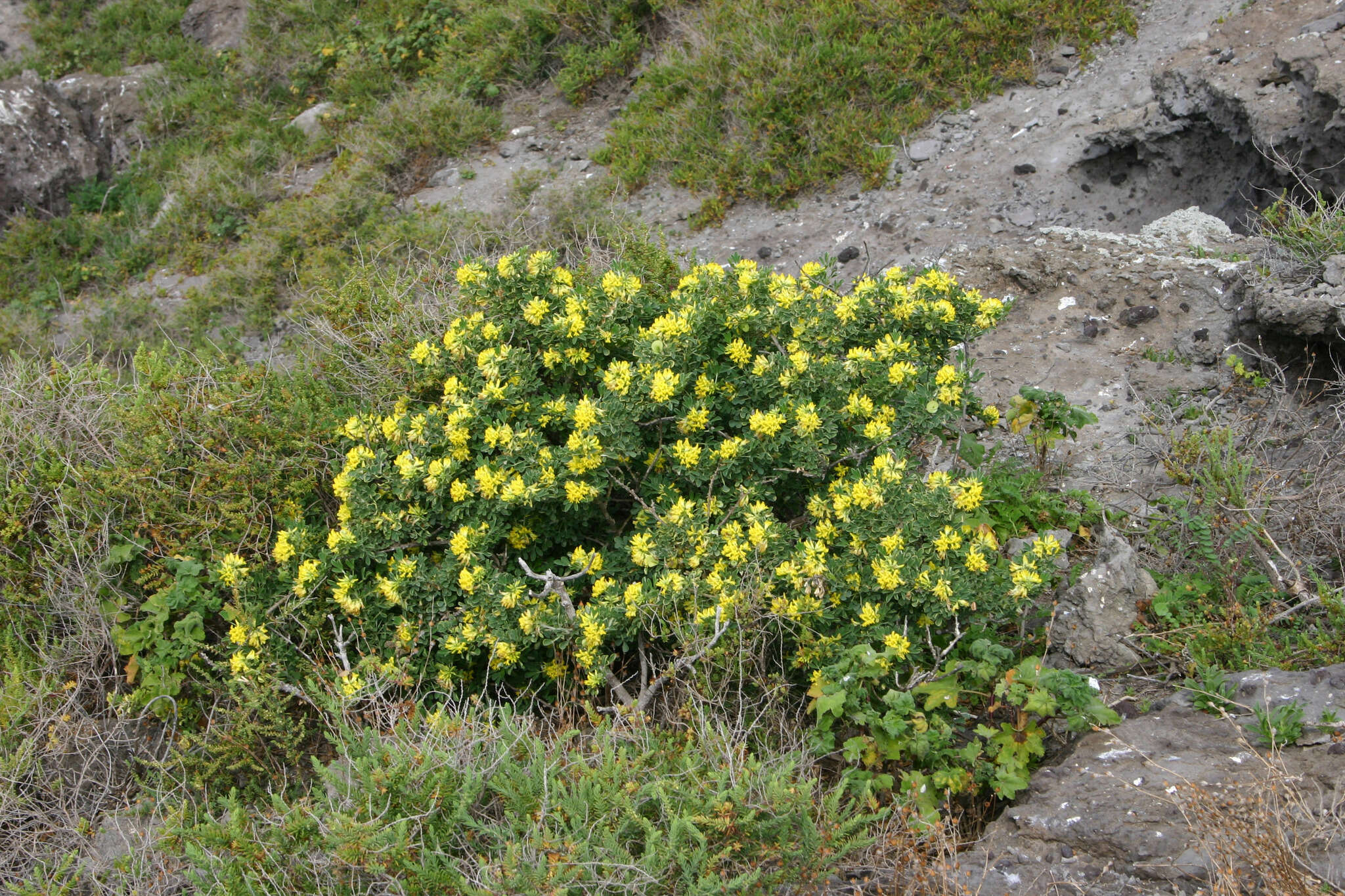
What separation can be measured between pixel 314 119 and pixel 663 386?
7.15 m

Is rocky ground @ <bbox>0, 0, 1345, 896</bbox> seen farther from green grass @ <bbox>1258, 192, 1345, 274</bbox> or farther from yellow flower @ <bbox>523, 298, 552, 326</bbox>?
yellow flower @ <bbox>523, 298, 552, 326</bbox>

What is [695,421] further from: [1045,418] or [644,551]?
[1045,418]

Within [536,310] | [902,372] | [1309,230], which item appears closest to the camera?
[902,372]

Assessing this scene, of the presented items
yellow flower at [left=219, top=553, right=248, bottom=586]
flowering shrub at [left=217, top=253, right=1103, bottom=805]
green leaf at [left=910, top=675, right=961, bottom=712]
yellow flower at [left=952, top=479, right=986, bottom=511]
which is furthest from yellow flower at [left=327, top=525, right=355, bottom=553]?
yellow flower at [left=952, top=479, right=986, bottom=511]

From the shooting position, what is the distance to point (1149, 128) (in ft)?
19.7

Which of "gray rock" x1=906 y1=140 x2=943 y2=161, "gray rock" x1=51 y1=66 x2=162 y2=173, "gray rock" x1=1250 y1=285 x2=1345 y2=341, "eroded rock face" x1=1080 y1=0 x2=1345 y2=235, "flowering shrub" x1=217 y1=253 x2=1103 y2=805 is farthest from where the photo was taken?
"gray rock" x1=51 y1=66 x2=162 y2=173

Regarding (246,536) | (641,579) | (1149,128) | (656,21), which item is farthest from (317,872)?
(656,21)

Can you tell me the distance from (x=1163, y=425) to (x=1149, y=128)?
2.60 m

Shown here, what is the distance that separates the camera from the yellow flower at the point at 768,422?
332 cm

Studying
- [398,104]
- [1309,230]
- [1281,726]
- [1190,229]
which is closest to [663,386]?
[1281,726]

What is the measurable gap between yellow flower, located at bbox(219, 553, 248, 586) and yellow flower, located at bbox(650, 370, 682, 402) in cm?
171

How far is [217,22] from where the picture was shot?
1016 centimetres

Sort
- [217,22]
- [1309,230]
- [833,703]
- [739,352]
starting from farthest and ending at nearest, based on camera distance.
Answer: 1. [217,22]
2. [1309,230]
3. [739,352]
4. [833,703]

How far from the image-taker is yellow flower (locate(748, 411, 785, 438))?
3.32m
